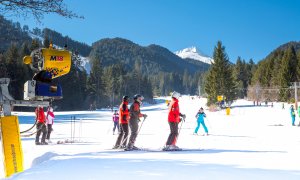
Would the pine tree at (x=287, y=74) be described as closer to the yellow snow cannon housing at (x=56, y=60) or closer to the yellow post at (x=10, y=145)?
the yellow snow cannon housing at (x=56, y=60)

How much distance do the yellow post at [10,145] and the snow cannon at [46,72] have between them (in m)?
0.59

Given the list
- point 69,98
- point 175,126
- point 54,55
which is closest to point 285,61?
point 69,98

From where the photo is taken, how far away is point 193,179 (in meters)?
5.66

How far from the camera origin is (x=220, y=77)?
6338 cm

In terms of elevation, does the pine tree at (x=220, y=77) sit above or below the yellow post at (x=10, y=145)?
above

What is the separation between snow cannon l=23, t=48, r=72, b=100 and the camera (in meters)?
5.88

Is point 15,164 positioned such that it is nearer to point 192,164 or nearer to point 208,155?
point 192,164

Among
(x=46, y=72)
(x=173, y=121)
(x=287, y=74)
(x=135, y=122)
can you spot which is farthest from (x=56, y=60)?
(x=287, y=74)

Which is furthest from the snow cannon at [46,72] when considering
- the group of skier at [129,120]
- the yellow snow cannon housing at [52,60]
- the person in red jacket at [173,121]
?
the person in red jacket at [173,121]

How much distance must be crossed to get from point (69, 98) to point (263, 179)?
73887 mm

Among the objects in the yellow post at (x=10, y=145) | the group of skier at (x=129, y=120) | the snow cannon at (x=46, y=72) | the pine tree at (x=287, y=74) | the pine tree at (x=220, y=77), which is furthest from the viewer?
the pine tree at (x=287, y=74)

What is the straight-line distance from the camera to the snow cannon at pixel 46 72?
5879 mm

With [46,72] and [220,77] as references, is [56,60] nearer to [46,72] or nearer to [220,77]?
[46,72]

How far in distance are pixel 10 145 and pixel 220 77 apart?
195 ft
